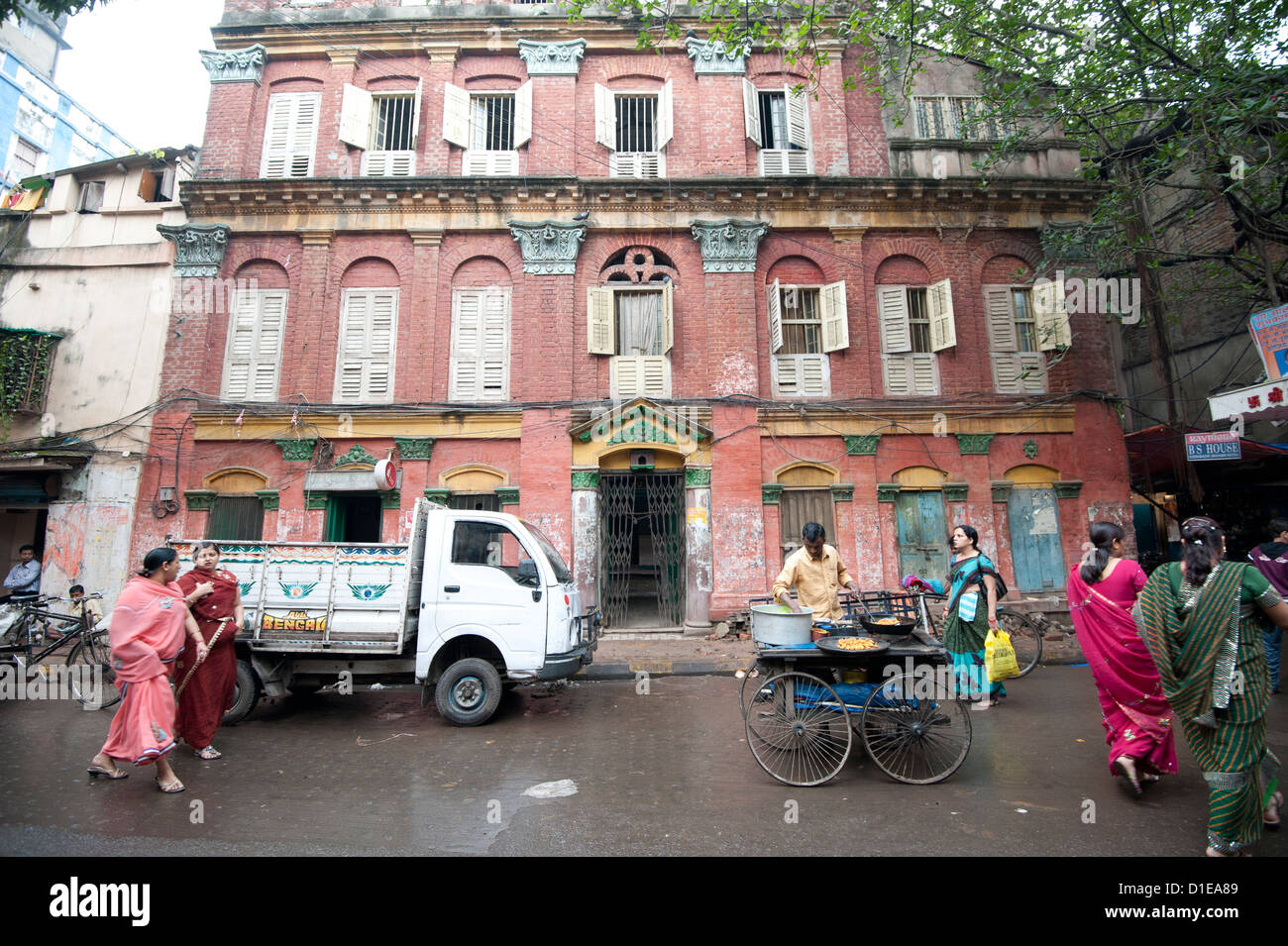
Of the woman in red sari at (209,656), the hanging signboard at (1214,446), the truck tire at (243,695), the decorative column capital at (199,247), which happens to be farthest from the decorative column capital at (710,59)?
the truck tire at (243,695)

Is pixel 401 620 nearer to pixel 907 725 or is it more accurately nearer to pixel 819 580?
pixel 819 580

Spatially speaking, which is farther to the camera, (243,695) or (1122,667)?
(243,695)

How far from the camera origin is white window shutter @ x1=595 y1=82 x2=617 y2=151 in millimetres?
12752

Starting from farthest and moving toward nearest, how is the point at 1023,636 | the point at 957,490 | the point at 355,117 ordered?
the point at 355,117, the point at 957,490, the point at 1023,636

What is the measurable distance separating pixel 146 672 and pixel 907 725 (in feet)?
19.3

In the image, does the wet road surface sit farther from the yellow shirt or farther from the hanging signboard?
the hanging signboard

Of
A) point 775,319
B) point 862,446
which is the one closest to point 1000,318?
point 862,446

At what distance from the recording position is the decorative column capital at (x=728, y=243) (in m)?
12.3

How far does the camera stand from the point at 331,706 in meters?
7.29

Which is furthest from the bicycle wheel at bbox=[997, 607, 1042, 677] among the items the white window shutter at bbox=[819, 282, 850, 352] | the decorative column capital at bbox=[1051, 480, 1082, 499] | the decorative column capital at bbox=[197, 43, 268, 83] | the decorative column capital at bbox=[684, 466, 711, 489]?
the decorative column capital at bbox=[197, 43, 268, 83]

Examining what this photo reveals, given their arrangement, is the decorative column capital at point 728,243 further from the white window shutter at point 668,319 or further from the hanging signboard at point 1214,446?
the hanging signboard at point 1214,446

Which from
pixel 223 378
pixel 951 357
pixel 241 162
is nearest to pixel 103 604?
pixel 223 378

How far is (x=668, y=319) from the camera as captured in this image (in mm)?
12109

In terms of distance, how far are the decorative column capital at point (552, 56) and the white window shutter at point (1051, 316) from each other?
1068 cm
